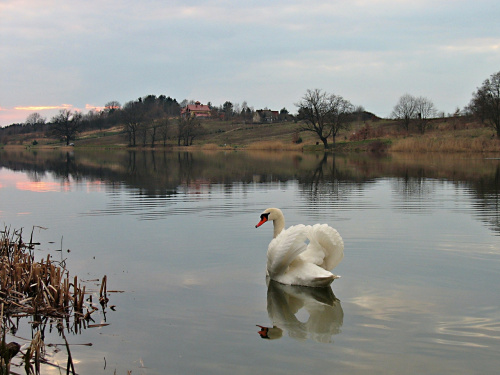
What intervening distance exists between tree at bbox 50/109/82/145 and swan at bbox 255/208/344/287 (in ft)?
436

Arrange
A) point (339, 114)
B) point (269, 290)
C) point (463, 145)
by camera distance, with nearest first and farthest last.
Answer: point (269, 290), point (463, 145), point (339, 114)

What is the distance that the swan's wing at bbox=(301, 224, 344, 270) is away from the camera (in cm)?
937

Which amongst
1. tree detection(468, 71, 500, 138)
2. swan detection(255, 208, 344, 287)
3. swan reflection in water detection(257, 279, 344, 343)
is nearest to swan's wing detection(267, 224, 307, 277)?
swan detection(255, 208, 344, 287)

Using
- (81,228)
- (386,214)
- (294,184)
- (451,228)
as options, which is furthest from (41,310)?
(294,184)

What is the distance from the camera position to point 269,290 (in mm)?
9258

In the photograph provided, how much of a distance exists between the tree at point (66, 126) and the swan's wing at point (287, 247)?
13295 cm

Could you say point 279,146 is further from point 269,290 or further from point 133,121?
point 269,290

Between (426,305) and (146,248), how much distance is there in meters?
6.79

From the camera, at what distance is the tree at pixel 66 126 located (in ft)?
443

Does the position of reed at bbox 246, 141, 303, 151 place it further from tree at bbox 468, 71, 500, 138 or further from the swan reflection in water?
the swan reflection in water

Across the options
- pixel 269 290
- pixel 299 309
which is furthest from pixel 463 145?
pixel 299 309

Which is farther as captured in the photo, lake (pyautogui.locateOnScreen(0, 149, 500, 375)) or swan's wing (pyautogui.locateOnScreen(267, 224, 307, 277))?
swan's wing (pyautogui.locateOnScreen(267, 224, 307, 277))

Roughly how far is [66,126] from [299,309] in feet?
439

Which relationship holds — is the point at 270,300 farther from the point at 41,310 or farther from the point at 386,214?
the point at 386,214
